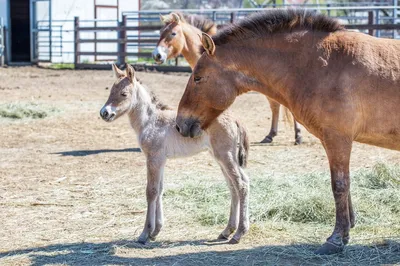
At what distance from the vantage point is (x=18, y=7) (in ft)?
95.1

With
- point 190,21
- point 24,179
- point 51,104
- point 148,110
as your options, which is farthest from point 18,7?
point 148,110

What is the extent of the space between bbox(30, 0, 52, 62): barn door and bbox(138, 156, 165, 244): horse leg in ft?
68.8

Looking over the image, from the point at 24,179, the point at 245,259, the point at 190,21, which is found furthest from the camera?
the point at 190,21

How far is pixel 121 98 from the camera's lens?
597 centimetres

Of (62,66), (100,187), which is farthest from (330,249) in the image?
(62,66)

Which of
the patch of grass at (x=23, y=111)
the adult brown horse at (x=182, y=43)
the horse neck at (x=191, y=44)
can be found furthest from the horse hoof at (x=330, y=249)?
the patch of grass at (x=23, y=111)

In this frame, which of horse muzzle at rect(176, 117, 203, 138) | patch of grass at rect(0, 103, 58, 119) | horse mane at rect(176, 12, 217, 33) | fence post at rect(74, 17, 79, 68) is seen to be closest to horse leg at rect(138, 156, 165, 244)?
horse muzzle at rect(176, 117, 203, 138)

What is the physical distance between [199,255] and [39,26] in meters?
23.1

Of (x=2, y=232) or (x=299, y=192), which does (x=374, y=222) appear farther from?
(x=2, y=232)

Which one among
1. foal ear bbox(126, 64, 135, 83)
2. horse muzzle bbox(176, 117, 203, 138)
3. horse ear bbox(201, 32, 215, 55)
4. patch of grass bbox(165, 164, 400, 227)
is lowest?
patch of grass bbox(165, 164, 400, 227)

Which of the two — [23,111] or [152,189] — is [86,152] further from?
[152,189]

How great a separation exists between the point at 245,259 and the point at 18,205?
9.19 ft

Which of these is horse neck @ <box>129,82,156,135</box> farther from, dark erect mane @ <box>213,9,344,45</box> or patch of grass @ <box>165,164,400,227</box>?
patch of grass @ <box>165,164,400,227</box>

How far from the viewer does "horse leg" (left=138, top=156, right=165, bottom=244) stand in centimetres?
573
